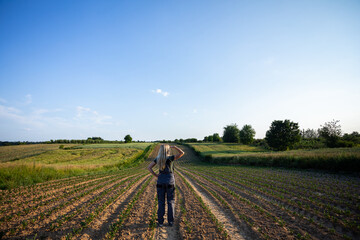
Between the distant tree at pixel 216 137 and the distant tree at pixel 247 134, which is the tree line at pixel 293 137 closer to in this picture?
the distant tree at pixel 247 134

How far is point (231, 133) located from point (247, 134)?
1713 cm

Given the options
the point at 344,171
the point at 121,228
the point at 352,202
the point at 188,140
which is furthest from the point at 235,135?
the point at 121,228

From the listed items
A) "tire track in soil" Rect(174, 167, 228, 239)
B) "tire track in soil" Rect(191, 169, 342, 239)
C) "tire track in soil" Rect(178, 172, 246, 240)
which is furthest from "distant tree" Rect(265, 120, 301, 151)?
"tire track in soil" Rect(174, 167, 228, 239)

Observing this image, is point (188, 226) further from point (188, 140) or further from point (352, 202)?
point (188, 140)

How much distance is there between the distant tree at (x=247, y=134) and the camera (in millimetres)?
70812

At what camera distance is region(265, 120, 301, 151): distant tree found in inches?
1988

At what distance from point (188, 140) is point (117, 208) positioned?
107m

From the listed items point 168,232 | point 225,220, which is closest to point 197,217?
point 225,220

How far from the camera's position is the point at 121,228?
5.49m

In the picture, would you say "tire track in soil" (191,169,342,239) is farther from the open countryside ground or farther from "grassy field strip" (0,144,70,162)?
"grassy field strip" (0,144,70,162)

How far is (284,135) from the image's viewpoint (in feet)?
168

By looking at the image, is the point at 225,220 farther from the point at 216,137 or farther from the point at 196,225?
the point at 216,137

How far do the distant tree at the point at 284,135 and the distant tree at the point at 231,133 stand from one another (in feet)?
111

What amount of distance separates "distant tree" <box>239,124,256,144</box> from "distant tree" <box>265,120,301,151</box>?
18.0 meters
